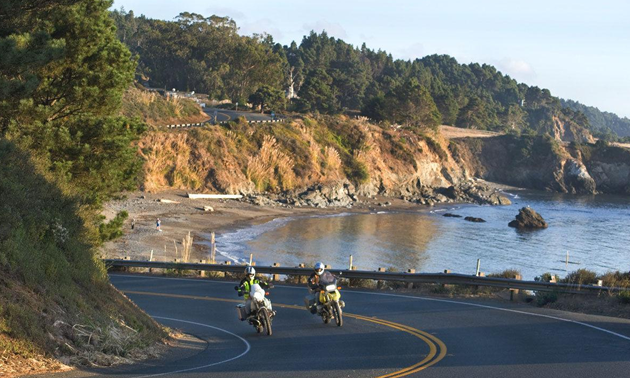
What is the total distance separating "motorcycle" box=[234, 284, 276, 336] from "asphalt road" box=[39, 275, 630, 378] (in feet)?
0.93

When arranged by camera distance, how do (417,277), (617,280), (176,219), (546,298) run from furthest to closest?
(176,219) < (417,277) < (617,280) < (546,298)

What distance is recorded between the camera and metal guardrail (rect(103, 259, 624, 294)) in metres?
20.8

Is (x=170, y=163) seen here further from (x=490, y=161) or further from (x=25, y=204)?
(x=490, y=161)

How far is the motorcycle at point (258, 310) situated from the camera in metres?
15.8

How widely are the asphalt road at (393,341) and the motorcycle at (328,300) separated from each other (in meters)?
0.27

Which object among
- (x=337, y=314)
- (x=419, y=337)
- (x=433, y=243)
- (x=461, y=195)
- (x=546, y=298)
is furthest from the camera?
(x=461, y=195)

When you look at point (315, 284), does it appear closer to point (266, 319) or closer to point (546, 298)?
point (266, 319)

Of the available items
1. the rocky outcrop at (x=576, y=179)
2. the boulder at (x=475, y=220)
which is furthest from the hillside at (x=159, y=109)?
the rocky outcrop at (x=576, y=179)

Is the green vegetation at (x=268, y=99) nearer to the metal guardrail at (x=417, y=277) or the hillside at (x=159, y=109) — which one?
the hillside at (x=159, y=109)

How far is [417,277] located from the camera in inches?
926

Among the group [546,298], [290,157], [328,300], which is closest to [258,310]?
[328,300]

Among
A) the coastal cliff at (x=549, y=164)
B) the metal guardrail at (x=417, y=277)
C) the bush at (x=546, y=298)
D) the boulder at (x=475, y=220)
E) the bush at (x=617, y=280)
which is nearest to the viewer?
the bush at (x=546, y=298)

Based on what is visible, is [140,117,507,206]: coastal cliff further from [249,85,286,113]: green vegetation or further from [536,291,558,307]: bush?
[536,291,558,307]: bush

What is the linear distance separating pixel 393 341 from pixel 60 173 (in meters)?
11.1
